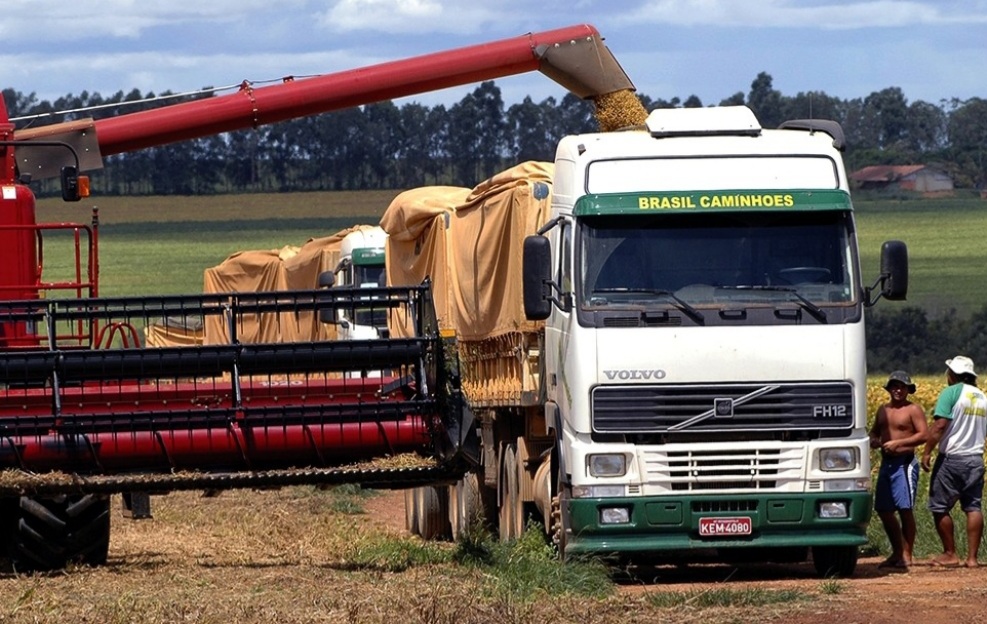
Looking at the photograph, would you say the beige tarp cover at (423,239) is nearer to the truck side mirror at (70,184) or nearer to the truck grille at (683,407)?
the truck side mirror at (70,184)

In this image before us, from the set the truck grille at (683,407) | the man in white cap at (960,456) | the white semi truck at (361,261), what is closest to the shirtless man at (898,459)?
the man in white cap at (960,456)

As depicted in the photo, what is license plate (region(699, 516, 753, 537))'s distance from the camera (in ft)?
37.8

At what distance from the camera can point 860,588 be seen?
37.2 feet

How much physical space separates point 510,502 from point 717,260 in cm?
407

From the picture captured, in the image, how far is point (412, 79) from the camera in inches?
695

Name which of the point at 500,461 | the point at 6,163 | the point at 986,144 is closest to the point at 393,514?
the point at 500,461

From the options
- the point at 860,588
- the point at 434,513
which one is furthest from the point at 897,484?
the point at 434,513

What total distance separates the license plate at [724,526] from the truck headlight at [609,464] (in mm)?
657

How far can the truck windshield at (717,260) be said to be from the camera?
1157 cm

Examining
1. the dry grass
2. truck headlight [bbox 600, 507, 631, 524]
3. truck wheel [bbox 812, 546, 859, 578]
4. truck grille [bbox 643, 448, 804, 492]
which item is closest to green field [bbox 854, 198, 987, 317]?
the dry grass

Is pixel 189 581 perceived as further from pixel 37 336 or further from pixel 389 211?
pixel 389 211

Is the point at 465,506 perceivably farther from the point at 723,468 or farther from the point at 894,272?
the point at 894,272

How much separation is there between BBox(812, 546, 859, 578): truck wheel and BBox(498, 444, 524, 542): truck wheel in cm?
287

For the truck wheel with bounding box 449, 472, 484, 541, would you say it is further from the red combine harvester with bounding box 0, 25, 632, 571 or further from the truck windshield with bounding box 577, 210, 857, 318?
the truck windshield with bounding box 577, 210, 857, 318
